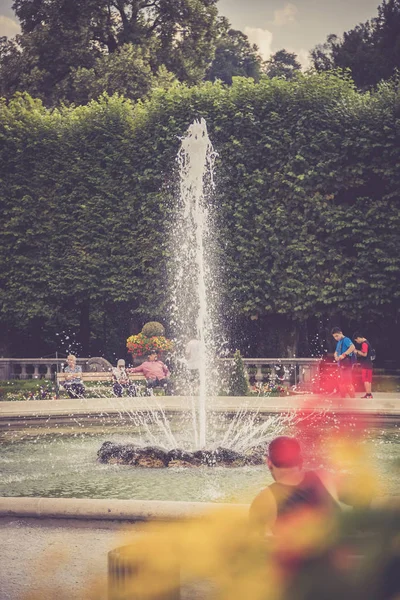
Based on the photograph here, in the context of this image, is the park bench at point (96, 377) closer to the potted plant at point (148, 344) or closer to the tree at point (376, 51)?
the potted plant at point (148, 344)

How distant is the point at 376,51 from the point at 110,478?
95.0 ft

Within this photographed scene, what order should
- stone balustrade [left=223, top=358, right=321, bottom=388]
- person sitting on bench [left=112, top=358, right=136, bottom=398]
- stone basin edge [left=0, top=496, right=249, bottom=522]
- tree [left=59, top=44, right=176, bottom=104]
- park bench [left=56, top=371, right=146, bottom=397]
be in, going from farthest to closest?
tree [left=59, top=44, right=176, bottom=104]
stone balustrade [left=223, top=358, right=321, bottom=388]
park bench [left=56, top=371, right=146, bottom=397]
person sitting on bench [left=112, top=358, right=136, bottom=398]
stone basin edge [left=0, top=496, right=249, bottom=522]

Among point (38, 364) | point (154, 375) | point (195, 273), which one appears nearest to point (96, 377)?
point (154, 375)

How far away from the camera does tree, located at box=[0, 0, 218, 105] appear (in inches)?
1260

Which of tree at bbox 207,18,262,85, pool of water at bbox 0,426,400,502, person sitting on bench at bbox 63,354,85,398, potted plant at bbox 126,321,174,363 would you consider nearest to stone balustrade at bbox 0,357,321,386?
potted plant at bbox 126,321,174,363

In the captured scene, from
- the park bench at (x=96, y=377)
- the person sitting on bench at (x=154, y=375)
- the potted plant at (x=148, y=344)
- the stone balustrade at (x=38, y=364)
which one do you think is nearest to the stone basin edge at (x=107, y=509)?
the park bench at (x=96, y=377)

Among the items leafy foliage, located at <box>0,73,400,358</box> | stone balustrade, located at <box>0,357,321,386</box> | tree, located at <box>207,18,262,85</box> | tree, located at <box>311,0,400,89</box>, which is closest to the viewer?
stone balustrade, located at <box>0,357,321,386</box>

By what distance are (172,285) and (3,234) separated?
5162 millimetres

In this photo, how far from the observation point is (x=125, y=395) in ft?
59.8

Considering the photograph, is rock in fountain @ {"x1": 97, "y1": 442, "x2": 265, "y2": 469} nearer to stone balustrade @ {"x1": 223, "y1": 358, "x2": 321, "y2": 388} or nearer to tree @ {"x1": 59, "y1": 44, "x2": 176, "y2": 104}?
stone balustrade @ {"x1": 223, "y1": 358, "x2": 321, "y2": 388}

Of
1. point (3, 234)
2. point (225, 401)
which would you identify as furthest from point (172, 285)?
point (225, 401)

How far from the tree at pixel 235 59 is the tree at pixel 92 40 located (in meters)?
20.5

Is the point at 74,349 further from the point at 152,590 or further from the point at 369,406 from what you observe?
the point at 152,590

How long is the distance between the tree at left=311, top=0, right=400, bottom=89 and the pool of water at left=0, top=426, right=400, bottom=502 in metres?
25.2
